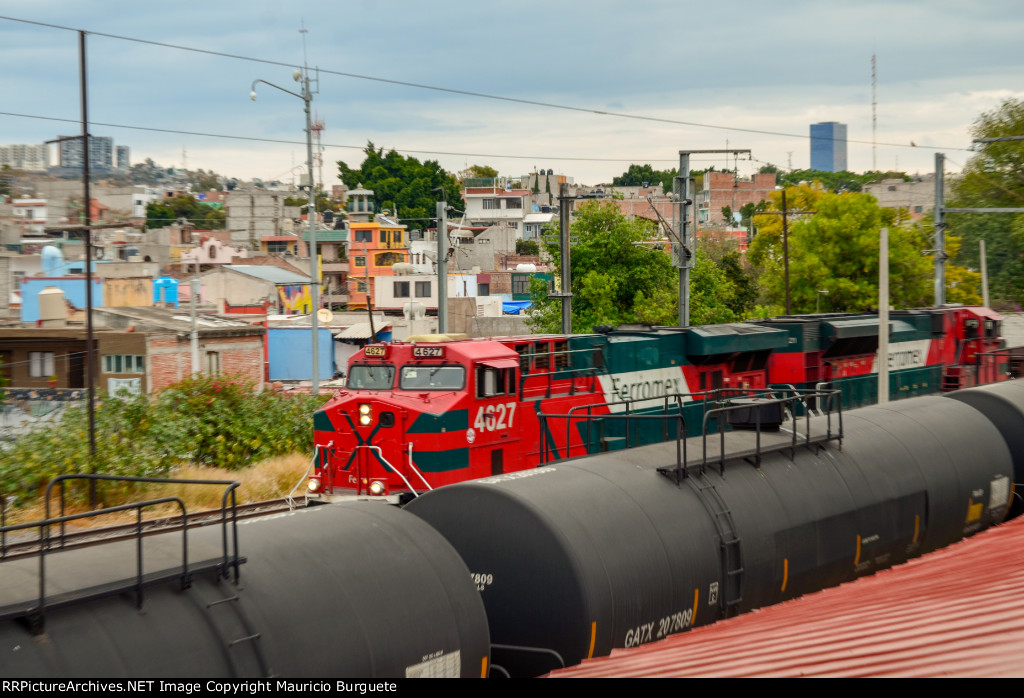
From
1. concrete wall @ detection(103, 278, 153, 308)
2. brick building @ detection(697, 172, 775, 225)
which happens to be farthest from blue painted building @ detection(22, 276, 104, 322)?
brick building @ detection(697, 172, 775, 225)

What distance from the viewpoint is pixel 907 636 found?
6031mm

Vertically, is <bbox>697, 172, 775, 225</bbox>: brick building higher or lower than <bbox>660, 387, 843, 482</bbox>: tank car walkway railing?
higher

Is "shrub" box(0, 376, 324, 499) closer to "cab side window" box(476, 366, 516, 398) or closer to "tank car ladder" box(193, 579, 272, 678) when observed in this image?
"cab side window" box(476, 366, 516, 398)

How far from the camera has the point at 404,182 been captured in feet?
541

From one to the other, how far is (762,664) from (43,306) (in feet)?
155

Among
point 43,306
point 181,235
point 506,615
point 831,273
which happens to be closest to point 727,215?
point 181,235

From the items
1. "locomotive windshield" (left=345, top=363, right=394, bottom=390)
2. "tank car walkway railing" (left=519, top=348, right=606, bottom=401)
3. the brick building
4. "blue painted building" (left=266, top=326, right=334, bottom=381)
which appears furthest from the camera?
the brick building

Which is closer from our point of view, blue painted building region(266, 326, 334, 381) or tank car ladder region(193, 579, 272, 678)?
tank car ladder region(193, 579, 272, 678)

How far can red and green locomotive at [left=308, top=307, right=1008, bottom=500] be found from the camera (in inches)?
679

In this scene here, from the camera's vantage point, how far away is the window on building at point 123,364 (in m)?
45.2

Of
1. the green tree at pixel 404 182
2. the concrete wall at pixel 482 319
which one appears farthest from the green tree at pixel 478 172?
the concrete wall at pixel 482 319

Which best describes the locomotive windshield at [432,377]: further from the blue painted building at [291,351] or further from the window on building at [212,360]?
the blue painted building at [291,351]

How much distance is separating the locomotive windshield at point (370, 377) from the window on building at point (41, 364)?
104 feet

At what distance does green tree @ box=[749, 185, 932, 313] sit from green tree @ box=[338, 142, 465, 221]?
3922 inches
